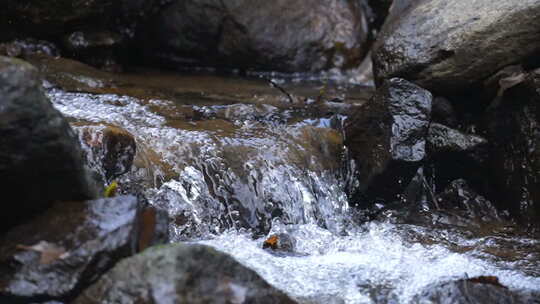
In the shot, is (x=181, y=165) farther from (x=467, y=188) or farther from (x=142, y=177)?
(x=467, y=188)

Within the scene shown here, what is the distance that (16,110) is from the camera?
2.71 metres

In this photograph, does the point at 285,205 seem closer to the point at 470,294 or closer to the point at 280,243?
the point at 280,243

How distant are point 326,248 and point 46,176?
186cm

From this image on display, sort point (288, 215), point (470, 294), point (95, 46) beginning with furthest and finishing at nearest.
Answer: point (95, 46) < point (288, 215) < point (470, 294)

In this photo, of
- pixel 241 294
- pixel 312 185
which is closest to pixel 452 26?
pixel 312 185

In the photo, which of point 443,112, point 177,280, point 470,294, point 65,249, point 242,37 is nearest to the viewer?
point 177,280

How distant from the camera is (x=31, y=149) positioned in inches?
110

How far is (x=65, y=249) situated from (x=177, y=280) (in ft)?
1.76

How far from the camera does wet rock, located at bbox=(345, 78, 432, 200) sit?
14.9ft

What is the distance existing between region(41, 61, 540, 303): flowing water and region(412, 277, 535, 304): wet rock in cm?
11

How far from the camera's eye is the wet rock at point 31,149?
2719mm

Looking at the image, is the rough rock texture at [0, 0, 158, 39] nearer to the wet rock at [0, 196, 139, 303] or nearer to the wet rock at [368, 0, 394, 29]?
the wet rock at [368, 0, 394, 29]

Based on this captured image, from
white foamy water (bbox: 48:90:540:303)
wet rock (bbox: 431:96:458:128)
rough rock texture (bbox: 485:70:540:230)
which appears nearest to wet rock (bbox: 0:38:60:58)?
white foamy water (bbox: 48:90:540:303)

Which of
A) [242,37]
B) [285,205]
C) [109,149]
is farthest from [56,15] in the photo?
[285,205]
